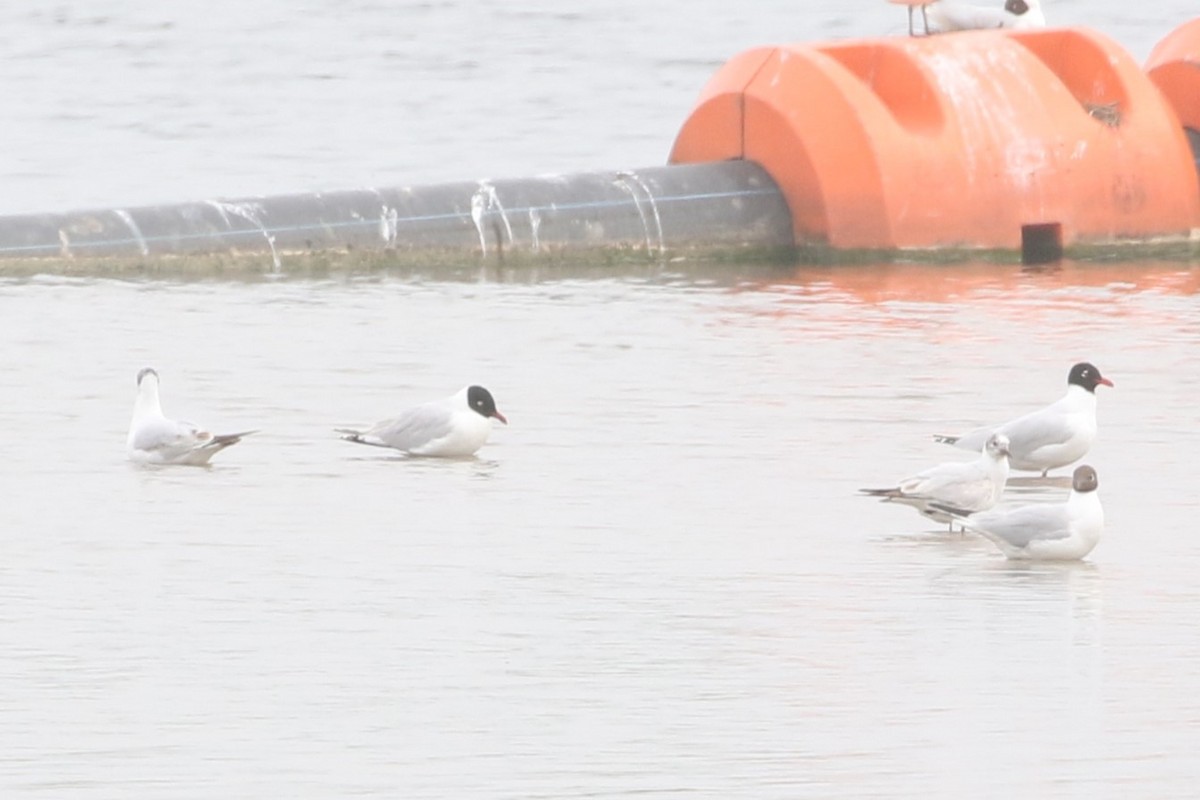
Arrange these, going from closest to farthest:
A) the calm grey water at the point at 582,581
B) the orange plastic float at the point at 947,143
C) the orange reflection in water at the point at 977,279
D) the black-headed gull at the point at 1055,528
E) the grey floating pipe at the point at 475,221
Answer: the calm grey water at the point at 582,581 → the black-headed gull at the point at 1055,528 → the orange reflection in water at the point at 977,279 → the grey floating pipe at the point at 475,221 → the orange plastic float at the point at 947,143

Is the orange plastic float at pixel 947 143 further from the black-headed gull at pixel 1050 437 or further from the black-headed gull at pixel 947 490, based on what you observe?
the black-headed gull at pixel 947 490

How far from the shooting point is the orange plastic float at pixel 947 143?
62.8ft

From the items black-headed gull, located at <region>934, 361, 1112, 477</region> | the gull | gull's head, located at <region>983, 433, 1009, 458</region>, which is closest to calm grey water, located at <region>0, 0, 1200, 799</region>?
black-headed gull, located at <region>934, 361, 1112, 477</region>

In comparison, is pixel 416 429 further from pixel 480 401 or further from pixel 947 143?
pixel 947 143

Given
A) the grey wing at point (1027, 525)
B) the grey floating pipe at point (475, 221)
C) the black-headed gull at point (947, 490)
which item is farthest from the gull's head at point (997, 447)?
the grey floating pipe at point (475, 221)

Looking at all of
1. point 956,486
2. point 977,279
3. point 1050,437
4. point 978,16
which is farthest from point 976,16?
point 956,486

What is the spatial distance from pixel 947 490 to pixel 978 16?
10917 mm

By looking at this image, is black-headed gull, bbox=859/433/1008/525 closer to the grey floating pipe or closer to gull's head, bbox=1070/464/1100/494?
gull's head, bbox=1070/464/1100/494

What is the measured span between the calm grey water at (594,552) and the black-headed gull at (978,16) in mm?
2153

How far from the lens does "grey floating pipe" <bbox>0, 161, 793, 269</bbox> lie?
18.6 metres

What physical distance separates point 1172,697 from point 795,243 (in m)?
12.1

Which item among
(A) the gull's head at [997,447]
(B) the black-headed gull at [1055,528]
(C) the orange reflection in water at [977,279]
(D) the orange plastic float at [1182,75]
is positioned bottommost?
(C) the orange reflection in water at [977,279]

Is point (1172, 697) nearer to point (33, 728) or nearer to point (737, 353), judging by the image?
point (33, 728)

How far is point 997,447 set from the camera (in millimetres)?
10391
